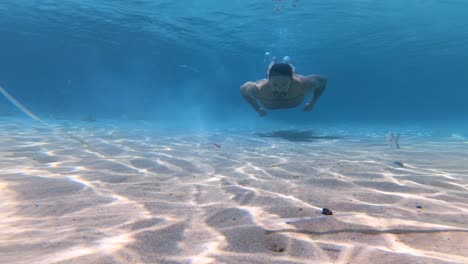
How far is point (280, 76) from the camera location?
25.8 feet

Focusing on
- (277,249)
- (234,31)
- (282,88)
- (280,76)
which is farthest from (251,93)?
(234,31)

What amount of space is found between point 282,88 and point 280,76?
39 centimetres

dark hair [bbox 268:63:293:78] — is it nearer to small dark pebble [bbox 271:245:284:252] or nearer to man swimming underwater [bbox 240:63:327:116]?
man swimming underwater [bbox 240:63:327:116]

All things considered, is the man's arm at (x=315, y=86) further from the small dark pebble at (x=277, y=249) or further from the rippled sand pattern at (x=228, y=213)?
the small dark pebble at (x=277, y=249)

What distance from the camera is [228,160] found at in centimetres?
741

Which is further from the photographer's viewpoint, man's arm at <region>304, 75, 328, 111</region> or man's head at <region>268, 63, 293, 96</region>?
man's arm at <region>304, 75, 328, 111</region>

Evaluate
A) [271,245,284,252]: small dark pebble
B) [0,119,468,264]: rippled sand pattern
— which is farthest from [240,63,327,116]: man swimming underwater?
[271,245,284,252]: small dark pebble

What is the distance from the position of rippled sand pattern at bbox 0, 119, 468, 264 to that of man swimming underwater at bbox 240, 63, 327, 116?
2.68 metres

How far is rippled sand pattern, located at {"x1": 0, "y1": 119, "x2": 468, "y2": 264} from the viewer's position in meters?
2.40

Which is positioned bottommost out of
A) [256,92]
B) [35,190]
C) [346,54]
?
[35,190]

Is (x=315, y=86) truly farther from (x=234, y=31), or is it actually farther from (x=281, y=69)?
(x=234, y=31)

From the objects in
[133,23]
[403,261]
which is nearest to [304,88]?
[403,261]

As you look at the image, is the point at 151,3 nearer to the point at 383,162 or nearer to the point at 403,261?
the point at 383,162

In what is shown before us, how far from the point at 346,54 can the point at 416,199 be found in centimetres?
4822
